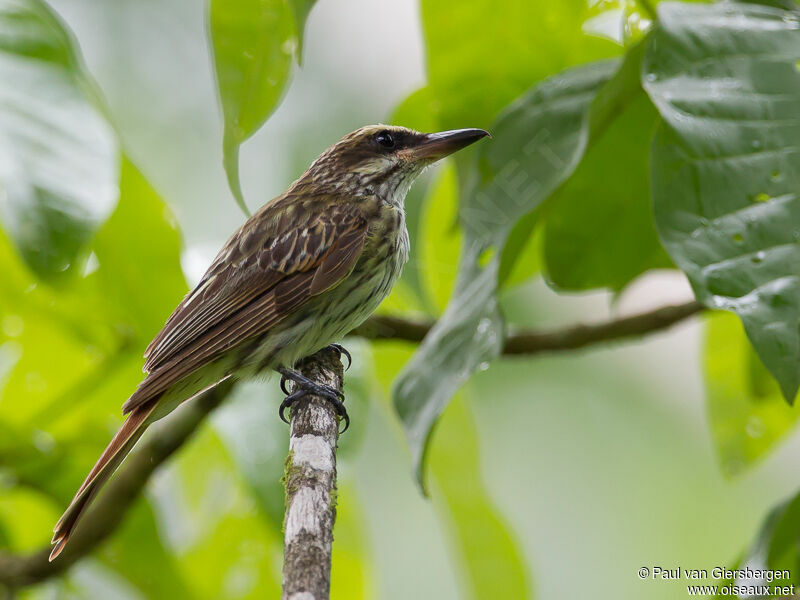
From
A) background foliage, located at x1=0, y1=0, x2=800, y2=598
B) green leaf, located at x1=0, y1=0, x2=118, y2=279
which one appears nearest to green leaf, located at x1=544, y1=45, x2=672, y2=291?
background foliage, located at x1=0, y1=0, x2=800, y2=598

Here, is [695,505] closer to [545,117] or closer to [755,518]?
[755,518]

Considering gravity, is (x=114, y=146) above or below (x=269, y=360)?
above

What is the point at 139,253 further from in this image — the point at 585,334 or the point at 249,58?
the point at 585,334

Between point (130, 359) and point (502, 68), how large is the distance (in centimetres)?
142

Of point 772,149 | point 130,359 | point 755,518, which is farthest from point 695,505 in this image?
point 772,149

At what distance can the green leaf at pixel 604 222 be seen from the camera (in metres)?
2.59

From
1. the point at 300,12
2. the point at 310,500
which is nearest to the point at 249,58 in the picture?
the point at 300,12

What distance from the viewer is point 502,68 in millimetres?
2711

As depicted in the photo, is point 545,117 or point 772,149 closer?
point 772,149

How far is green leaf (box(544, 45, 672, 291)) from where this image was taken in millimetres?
2592

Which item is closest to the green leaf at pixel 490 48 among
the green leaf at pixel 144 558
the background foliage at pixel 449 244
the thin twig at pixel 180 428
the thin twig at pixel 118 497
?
the background foliage at pixel 449 244

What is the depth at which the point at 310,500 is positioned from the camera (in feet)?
6.33

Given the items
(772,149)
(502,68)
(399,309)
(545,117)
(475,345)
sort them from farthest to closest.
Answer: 1. (399,309)
2. (502,68)
3. (545,117)
4. (475,345)
5. (772,149)

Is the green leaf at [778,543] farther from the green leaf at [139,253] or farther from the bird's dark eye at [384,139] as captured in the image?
the bird's dark eye at [384,139]
